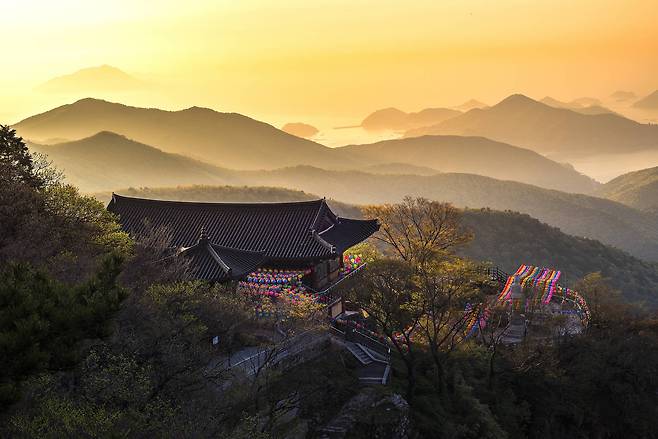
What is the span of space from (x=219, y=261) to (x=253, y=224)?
22.5 ft

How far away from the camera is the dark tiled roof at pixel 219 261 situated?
91.8 feet

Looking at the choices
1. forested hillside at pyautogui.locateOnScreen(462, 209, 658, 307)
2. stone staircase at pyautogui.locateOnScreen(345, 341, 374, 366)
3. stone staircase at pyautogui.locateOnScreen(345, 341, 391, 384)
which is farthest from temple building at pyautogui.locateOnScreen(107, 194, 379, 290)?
forested hillside at pyautogui.locateOnScreen(462, 209, 658, 307)

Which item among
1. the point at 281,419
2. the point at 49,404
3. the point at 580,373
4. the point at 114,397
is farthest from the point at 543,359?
the point at 49,404

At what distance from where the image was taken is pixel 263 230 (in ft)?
114

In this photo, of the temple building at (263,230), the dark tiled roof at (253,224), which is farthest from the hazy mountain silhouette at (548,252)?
the dark tiled roof at (253,224)

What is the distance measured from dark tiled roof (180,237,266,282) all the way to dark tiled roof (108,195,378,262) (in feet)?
7.83

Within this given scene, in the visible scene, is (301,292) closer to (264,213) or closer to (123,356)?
(264,213)

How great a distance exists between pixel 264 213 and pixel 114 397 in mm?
20233

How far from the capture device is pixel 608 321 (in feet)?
121

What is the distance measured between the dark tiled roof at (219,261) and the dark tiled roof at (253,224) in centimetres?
239

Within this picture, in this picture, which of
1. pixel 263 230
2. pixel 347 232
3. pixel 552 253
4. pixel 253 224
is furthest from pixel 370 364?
pixel 552 253

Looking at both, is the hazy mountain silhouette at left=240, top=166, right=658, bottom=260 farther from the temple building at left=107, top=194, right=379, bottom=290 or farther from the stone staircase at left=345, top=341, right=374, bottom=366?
the stone staircase at left=345, top=341, right=374, bottom=366

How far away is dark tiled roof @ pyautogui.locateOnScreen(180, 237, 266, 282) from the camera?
1102 inches

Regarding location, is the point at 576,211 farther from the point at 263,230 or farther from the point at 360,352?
the point at 360,352
